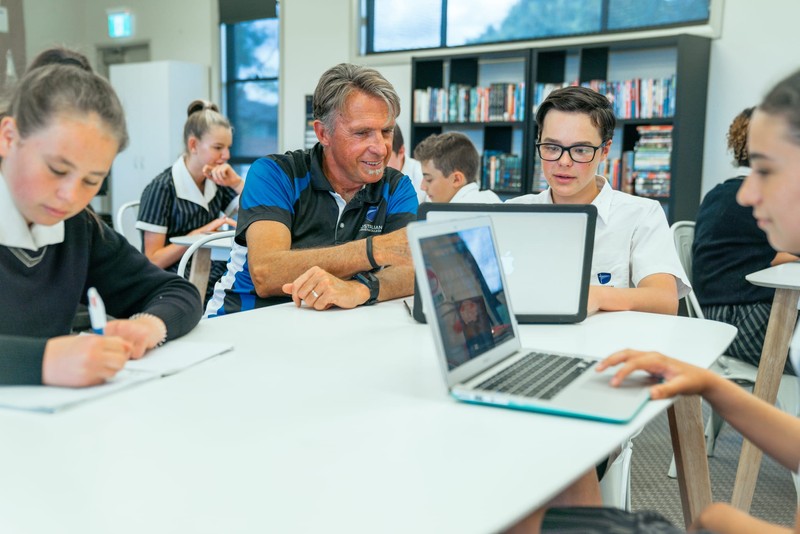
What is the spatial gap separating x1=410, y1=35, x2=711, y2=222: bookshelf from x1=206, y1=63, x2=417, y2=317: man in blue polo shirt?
311cm

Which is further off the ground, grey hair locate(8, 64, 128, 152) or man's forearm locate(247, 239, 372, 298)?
grey hair locate(8, 64, 128, 152)

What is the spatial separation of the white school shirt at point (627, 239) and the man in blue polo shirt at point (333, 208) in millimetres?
368

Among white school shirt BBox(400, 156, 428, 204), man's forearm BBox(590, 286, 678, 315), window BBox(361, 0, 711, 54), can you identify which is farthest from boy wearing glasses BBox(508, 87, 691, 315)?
window BBox(361, 0, 711, 54)

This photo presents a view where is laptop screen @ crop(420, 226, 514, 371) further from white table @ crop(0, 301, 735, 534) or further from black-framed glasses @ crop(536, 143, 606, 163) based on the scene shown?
black-framed glasses @ crop(536, 143, 606, 163)

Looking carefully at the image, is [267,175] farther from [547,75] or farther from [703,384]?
[547,75]

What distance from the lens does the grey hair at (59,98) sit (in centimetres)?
119

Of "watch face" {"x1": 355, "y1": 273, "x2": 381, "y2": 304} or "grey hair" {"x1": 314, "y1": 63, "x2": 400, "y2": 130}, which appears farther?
"grey hair" {"x1": 314, "y1": 63, "x2": 400, "y2": 130}

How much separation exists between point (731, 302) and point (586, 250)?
1.42 metres

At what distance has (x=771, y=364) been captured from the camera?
230 cm

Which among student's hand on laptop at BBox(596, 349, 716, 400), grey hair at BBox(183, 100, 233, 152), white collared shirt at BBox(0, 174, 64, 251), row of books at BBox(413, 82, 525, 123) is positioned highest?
row of books at BBox(413, 82, 525, 123)

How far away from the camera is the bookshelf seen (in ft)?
15.7

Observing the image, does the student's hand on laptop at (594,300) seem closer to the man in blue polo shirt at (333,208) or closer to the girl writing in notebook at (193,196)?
the man in blue polo shirt at (333,208)

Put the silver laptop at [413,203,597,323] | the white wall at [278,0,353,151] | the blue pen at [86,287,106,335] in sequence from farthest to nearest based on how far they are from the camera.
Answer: the white wall at [278,0,353,151]
the silver laptop at [413,203,597,323]
the blue pen at [86,287,106,335]

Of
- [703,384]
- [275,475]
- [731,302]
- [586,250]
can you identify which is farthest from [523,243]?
[731,302]
